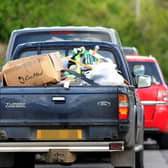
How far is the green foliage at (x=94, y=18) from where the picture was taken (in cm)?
3697

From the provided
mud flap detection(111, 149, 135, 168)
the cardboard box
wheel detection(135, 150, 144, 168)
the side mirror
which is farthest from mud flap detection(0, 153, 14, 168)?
the side mirror

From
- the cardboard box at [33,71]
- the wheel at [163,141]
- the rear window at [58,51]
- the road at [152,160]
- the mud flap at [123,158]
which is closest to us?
the mud flap at [123,158]

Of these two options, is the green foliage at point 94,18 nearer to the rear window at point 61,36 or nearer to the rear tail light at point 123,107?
the rear window at point 61,36

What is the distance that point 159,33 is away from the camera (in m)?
66.9

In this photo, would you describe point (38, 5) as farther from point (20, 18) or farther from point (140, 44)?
point (140, 44)

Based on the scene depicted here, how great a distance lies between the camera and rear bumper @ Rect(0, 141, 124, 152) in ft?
37.3

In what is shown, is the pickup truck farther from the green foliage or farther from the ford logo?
the green foliage

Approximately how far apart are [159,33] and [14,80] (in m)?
54.9

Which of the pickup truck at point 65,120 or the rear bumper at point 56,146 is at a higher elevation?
the pickup truck at point 65,120

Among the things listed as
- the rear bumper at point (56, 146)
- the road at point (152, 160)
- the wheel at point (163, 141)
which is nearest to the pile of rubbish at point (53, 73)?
the rear bumper at point (56, 146)

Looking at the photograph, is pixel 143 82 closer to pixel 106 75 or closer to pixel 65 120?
pixel 106 75

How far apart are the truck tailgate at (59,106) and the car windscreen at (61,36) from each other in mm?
4403

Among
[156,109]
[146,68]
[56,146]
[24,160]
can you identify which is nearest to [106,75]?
[56,146]

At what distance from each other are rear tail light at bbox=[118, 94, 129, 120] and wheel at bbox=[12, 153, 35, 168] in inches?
53.8
